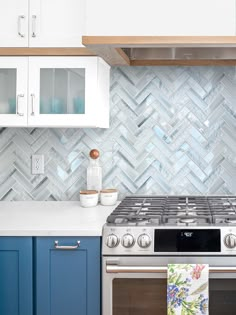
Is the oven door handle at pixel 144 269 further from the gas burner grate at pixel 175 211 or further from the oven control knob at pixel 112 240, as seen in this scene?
the gas burner grate at pixel 175 211

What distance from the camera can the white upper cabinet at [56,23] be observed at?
2375 millimetres

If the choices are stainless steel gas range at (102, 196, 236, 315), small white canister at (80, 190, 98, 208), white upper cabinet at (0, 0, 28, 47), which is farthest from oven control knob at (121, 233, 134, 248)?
white upper cabinet at (0, 0, 28, 47)

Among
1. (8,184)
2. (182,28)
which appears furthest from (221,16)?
(8,184)

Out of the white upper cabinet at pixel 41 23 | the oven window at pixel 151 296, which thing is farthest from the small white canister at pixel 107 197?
the white upper cabinet at pixel 41 23

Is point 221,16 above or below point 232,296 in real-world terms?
above

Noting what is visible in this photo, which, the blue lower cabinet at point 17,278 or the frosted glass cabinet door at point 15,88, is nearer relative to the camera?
the blue lower cabinet at point 17,278

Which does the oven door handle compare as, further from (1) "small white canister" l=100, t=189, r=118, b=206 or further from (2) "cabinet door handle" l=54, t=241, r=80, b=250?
(1) "small white canister" l=100, t=189, r=118, b=206

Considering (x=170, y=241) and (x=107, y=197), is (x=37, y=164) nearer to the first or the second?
(x=107, y=197)

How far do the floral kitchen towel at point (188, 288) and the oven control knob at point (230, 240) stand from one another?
0.13 meters

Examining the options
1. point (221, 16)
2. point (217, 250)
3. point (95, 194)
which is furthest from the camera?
point (95, 194)

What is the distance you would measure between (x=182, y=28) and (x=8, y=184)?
1345mm

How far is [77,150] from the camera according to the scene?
2.79 meters

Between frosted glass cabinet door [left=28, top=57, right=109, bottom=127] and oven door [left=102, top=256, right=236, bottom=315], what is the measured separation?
2.57 ft

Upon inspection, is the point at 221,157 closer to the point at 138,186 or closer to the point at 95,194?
the point at 138,186
